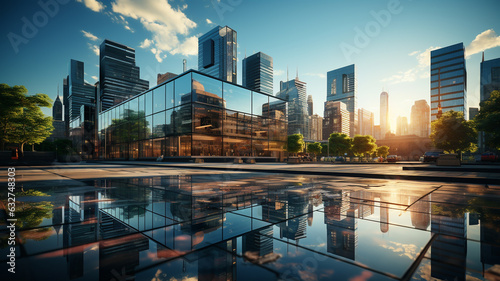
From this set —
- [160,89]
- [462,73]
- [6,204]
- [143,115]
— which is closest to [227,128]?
[160,89]

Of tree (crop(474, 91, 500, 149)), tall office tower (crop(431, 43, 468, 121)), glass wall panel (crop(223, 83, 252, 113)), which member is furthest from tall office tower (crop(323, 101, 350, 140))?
tree (crop(474, 91, 500, 149))

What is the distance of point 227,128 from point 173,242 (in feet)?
120

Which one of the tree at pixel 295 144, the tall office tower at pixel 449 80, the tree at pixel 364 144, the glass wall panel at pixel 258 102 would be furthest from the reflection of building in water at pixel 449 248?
the tall office tower at pixel 449 80

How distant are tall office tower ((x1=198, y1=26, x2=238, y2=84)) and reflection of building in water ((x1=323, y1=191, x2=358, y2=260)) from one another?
134649mm

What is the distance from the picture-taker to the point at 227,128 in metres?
38.4

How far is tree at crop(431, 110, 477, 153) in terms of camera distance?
28.5 meters

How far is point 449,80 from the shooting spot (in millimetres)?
104188

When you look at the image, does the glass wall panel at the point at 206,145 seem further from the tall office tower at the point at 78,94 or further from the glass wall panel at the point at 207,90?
the tall office tower at the point at 78,94

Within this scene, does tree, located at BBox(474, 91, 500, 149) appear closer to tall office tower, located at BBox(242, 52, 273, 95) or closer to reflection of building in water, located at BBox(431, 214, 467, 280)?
reflection of building in water, located at BBox(431, 214, 467, 280)

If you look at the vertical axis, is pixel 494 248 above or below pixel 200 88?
below

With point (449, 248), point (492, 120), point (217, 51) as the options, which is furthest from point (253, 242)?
point (217, 51)

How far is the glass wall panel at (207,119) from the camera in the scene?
113ft

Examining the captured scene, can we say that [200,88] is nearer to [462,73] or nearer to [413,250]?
[413,250]

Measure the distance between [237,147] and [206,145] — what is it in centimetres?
682
